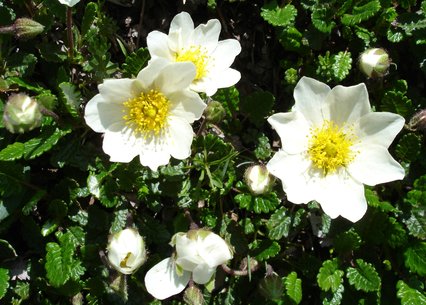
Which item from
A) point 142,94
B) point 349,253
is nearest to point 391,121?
point 349,253

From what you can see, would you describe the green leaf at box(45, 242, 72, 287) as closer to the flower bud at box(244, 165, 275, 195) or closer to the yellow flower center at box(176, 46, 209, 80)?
the flower bud at box(244, 165, 275, 195)

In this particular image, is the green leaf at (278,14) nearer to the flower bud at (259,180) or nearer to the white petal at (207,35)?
the white petal at (207,35)

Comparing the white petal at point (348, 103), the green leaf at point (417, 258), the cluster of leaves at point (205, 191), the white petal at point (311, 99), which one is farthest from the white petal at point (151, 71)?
the green leaf at point (417, 258)

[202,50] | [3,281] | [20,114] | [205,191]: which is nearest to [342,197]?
[205,191]

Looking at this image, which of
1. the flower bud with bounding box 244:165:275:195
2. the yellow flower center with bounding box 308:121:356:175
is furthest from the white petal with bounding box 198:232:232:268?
the yellow flower center with bounding box 308:121:356:175

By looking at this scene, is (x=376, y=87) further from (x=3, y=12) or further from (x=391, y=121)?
(x=3, y=12)

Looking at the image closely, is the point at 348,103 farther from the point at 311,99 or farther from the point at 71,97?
the point at 71,97
